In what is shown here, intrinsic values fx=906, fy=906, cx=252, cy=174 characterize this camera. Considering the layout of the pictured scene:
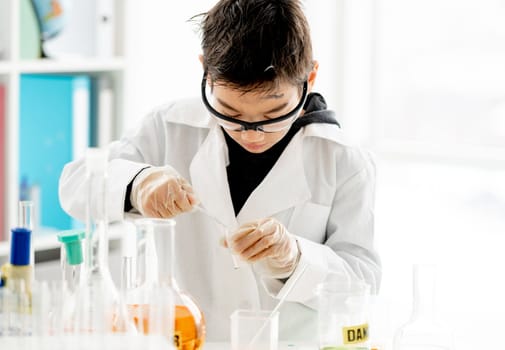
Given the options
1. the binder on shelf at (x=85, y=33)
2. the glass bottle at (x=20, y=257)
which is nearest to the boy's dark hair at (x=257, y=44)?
the glass bottle at (x=20, y=257)

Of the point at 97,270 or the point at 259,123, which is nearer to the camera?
the point at 97,270

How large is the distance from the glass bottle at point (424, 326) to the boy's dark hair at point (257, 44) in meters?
0.44

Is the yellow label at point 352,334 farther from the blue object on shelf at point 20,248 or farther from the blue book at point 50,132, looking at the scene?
the blue book at point 50,132

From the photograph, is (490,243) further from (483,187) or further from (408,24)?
(408,24)

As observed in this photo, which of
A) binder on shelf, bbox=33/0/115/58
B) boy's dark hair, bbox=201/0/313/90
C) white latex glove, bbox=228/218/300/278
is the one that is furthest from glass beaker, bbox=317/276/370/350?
binder on shelf, bbox=33/0/115/58

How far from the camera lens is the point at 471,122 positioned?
3414 millimetres

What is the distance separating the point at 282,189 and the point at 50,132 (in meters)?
1.25

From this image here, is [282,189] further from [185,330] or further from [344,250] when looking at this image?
[185,330]

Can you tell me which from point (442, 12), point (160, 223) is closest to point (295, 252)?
point (160, 223)

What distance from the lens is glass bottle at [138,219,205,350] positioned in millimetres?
1264

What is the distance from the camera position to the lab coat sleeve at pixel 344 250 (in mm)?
1649

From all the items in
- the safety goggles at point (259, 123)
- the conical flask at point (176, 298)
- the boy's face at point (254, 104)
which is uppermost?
the boy's face at point (254, 104)

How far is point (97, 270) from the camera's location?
1.29 meters

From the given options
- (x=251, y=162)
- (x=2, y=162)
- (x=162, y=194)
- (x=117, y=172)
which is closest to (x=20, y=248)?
(x=162, y=194)
